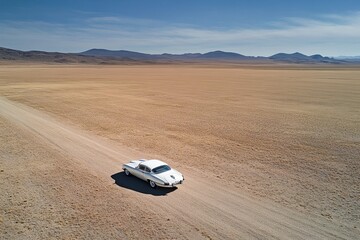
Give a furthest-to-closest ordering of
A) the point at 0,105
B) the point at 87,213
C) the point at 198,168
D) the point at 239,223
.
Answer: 1. the point at 0,105
2. the point at 198,168
3. the point at 87,213
4. the point at 239,223

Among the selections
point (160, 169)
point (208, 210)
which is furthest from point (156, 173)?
point (208, 210)

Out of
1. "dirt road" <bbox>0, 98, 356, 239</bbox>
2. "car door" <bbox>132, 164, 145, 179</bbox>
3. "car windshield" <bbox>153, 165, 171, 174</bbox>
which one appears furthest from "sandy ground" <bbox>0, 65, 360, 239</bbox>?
"car windshield" <bbox>153, 165, 171, 174</bbox>

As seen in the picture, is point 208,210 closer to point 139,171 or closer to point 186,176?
point 186,176

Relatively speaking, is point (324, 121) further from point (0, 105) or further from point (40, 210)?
point (0, 105)

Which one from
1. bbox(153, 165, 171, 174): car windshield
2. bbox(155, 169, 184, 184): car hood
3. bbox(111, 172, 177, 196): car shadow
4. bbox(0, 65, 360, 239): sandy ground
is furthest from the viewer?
bbox(153, 165, 171, 174): car windshield

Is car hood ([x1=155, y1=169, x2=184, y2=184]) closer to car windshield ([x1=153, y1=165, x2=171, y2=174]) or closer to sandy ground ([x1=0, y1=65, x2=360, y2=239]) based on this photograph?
car windshield ([x1=153, y1=165, x2=171, y2=174])

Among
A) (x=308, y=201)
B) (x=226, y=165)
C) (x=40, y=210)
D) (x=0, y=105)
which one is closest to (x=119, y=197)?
(x=40, y=210)

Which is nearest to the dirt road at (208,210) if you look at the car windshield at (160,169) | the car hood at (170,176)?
the car hood at (170,176)
